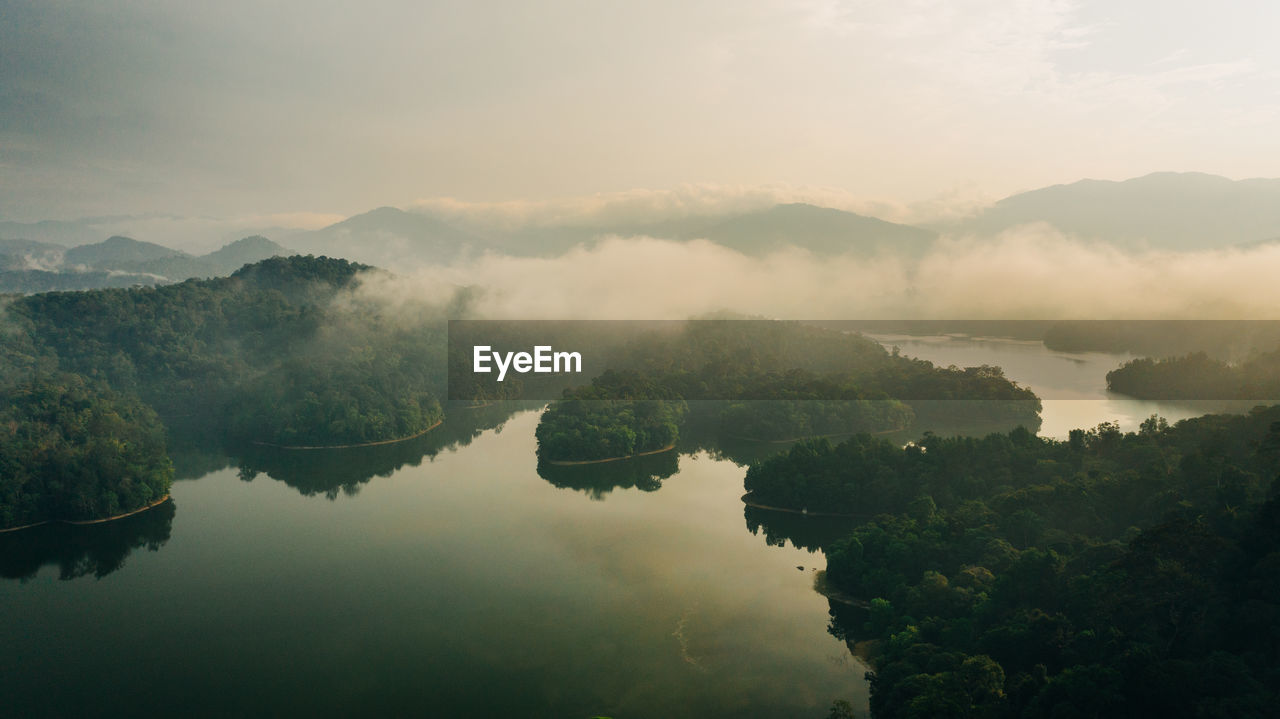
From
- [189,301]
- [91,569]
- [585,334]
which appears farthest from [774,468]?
[189,301]

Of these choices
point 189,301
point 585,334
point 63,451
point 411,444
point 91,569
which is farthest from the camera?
point 585,334

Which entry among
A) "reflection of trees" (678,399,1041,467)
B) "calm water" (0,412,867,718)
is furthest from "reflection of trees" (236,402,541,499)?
"reflection of trees" (678,399,1041,467)

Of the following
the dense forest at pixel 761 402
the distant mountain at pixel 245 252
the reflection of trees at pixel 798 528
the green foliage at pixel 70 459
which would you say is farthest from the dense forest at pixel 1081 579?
the distant mountain at pixel 245 252

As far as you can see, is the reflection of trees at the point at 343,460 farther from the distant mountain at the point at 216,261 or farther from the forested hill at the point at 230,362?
the distant mountain at the point at 216,261

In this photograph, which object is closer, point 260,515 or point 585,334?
point 260,515

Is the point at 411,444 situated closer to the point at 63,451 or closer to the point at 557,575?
the point at 63,451

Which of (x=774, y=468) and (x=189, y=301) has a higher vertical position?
(x=189, y=301)
